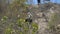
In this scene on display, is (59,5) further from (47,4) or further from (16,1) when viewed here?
(16,1)

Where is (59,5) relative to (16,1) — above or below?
below

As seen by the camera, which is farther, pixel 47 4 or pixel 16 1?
pixel 47 4

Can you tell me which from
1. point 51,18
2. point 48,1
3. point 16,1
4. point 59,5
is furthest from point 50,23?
point 48,1

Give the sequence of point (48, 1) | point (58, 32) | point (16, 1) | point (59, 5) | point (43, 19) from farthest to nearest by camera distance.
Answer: point (48, 1)
point (59, 5)
point (43, 19)
point (58, 32)
point (16, 1)

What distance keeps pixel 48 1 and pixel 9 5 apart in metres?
2.33

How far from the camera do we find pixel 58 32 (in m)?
4.42

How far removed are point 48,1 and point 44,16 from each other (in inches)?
45.2

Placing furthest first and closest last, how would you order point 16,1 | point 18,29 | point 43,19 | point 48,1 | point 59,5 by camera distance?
point 48,1
point 59,5
point 43,19
point 16,1
point 18,29

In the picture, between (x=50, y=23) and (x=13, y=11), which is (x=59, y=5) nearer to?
(x=50, y=23)

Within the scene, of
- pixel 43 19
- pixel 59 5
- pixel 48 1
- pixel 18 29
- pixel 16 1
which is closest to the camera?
pixel 18 29

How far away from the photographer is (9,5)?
4316mm

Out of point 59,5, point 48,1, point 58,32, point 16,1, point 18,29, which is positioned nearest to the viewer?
point 18,29

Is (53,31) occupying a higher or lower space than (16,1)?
lower

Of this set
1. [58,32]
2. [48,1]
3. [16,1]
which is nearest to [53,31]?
[58,32]
